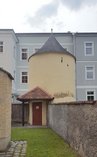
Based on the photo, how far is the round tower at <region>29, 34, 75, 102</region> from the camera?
31.3 metres

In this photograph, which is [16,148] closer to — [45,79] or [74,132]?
[74,132]

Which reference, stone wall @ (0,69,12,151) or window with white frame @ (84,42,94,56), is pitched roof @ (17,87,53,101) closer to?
stone wall @ (0,69,12,151)

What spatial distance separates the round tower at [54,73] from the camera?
3130 cm

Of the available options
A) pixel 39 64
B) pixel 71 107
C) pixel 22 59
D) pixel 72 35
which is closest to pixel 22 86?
pixel 22 59

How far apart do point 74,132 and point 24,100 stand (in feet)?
59.5

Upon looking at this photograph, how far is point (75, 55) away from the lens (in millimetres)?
45469

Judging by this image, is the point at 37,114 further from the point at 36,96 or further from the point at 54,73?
the point at 54,73

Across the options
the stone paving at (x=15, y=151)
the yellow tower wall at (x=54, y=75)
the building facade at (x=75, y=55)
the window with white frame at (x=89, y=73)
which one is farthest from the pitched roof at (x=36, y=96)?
the stone paving at (x=15, y=151)

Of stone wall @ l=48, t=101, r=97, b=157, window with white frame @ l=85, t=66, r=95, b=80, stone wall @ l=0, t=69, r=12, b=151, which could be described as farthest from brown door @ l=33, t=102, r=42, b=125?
stone wall @ l=0, t=69, r=12, b=151

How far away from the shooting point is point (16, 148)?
1367 centimetres

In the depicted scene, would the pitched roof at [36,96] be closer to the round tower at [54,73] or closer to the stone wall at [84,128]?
the round tower at [54,73]

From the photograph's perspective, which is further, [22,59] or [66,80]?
[22,59]

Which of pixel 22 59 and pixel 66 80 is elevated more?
pixel 22 59

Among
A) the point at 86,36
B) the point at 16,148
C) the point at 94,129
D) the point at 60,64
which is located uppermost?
the point at 86,36
